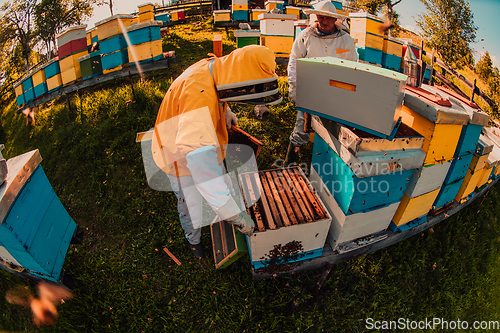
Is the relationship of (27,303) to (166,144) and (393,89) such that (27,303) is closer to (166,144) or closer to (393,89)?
(166,144)

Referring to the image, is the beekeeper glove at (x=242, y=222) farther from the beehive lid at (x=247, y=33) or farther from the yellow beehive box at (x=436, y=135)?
the beehive lid at (x=247, y=33)

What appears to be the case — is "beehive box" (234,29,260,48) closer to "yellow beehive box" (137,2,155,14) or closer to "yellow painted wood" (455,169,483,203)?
"yellow painted wood" (455,169,483,203)

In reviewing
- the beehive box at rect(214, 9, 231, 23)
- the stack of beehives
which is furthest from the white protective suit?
the beehive box at rect(214, 9, 231, 23)

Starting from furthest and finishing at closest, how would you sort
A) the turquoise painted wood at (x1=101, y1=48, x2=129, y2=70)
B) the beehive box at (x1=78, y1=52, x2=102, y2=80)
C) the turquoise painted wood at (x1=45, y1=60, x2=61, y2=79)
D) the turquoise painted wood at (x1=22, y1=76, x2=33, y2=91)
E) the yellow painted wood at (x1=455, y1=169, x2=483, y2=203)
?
the turquoise painted wood at (x1=22, y1=76, x2=33, y2=91)
the turquoise painted wood at (x1=45, y1=60, x2=61, y2=79)
the beehive box at (x1=78, y1=52, x2=102, y2=80)
the turquoise painted wood at (x1=101, y1=48, x2=129, y2=70)
the yellow painted wood at (x1=455, y1=169, x2=483, y2=203)

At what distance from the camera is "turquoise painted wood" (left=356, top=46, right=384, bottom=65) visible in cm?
521

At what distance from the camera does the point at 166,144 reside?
2.04 meters

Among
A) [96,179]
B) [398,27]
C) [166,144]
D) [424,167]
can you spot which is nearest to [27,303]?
[96,179]

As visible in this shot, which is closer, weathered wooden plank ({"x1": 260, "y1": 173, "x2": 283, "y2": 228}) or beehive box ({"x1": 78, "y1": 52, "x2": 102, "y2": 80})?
weathered wooden plank ({"x1": 260, "y1": 173, "x2": 283, "y2": 228})

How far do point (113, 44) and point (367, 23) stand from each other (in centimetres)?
503

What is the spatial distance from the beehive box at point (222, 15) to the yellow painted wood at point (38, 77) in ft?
21.0

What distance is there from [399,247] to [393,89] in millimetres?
2356

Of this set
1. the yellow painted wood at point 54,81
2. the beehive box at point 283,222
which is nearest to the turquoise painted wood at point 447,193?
the beehive box at point 283,222

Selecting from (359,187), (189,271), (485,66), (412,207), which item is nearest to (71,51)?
(189,271)

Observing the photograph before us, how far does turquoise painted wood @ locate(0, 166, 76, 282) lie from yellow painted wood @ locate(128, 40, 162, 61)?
11.4 ft
